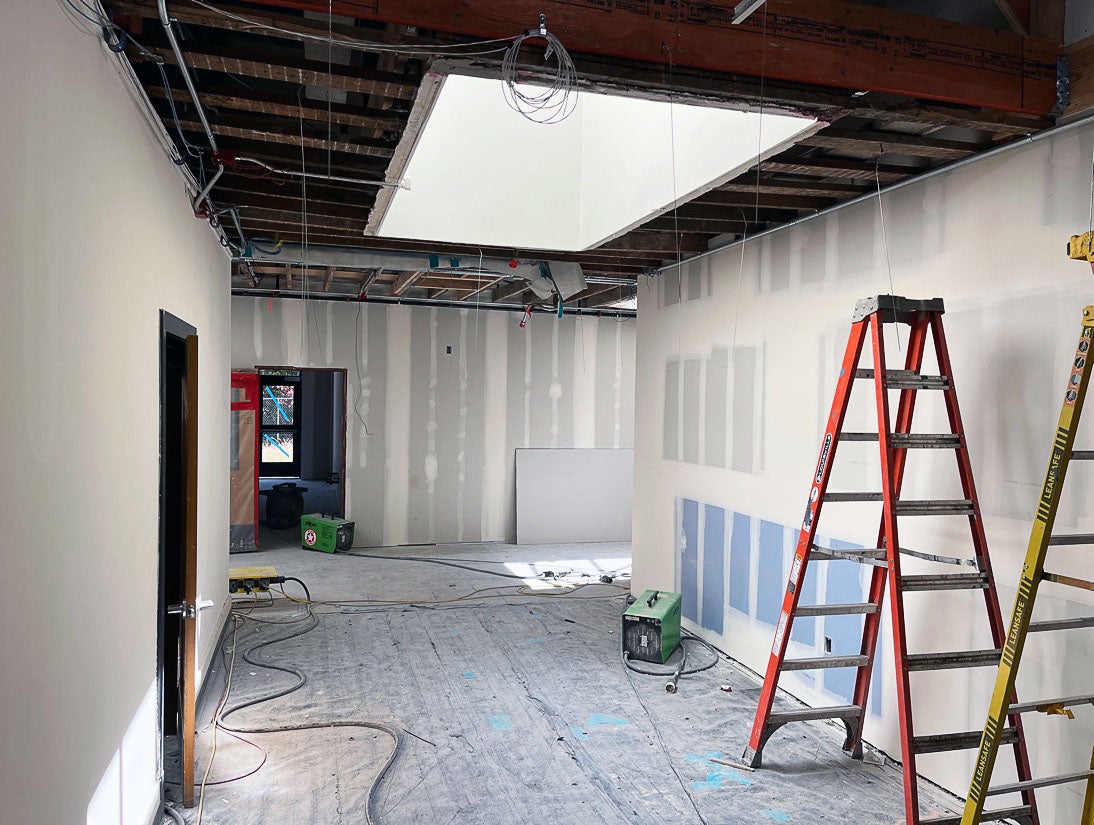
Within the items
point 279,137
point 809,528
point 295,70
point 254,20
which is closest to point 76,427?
point 254,20

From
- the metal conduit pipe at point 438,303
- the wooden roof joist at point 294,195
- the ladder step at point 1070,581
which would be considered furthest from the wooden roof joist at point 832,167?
the metal conduit pipe at point 438,303

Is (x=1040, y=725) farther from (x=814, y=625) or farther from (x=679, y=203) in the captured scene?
(x=679, y=203)

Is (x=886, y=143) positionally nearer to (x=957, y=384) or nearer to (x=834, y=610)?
(x=957, y=384)

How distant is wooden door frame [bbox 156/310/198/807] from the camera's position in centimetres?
323

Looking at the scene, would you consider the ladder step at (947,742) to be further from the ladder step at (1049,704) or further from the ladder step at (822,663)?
the ladder step at (822,663)

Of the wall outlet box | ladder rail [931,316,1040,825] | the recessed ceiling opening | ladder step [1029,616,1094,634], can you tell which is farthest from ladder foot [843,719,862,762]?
the wall outlet box

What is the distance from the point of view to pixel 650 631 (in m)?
5.27

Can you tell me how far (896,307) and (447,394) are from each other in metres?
6.98

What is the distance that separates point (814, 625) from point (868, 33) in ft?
10.5

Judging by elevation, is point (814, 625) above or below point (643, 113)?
below

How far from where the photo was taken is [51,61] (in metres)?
1.82

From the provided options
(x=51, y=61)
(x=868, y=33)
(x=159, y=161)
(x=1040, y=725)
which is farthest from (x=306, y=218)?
(x=1040, y=725)

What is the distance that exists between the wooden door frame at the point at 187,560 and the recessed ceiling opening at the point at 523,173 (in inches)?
77.7

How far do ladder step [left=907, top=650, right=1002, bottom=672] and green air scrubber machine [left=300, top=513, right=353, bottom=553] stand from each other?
23.0ft
